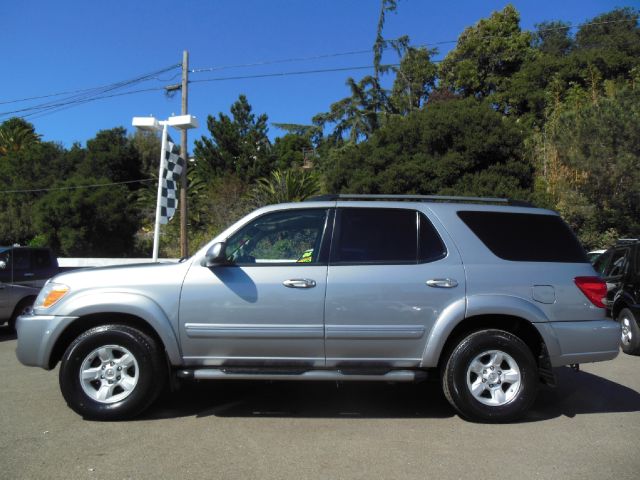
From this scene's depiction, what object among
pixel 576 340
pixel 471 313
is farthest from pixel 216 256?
pixel 576 340

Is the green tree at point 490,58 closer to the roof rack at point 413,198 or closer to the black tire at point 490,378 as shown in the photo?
the roof rack at point 413,198

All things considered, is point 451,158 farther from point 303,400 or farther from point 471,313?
point 471,313

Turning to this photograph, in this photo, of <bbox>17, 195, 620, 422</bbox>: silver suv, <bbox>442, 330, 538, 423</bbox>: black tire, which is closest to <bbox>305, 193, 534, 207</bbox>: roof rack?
<bbox>17, 195, 620, 422</bbox>: silver suv

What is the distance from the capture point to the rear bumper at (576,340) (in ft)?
15.6

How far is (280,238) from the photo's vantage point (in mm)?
5227

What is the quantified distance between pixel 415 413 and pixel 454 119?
51.3ft

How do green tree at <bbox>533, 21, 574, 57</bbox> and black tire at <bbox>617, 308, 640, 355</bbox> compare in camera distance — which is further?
green tree at <bbox>533, 21, 574, 57</bbox>

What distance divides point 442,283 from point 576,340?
129 cm

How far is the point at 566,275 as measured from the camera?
4.85m

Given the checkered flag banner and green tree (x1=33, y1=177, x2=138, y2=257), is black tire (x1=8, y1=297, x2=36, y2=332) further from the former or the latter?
green tree (x1=33, y1=177, x2=138, y2=257)

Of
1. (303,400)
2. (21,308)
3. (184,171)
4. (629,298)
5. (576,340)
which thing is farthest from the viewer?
(184,171)

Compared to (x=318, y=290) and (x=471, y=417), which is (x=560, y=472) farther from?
(x=318, y=290)

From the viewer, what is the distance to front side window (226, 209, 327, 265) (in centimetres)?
497

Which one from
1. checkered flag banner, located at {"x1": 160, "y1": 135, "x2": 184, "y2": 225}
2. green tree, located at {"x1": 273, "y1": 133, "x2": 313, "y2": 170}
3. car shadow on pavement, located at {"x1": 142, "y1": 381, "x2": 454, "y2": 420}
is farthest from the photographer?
green tree, located at {"x1": 273, "y1": 133, "x2": 313, "y2": 170}
